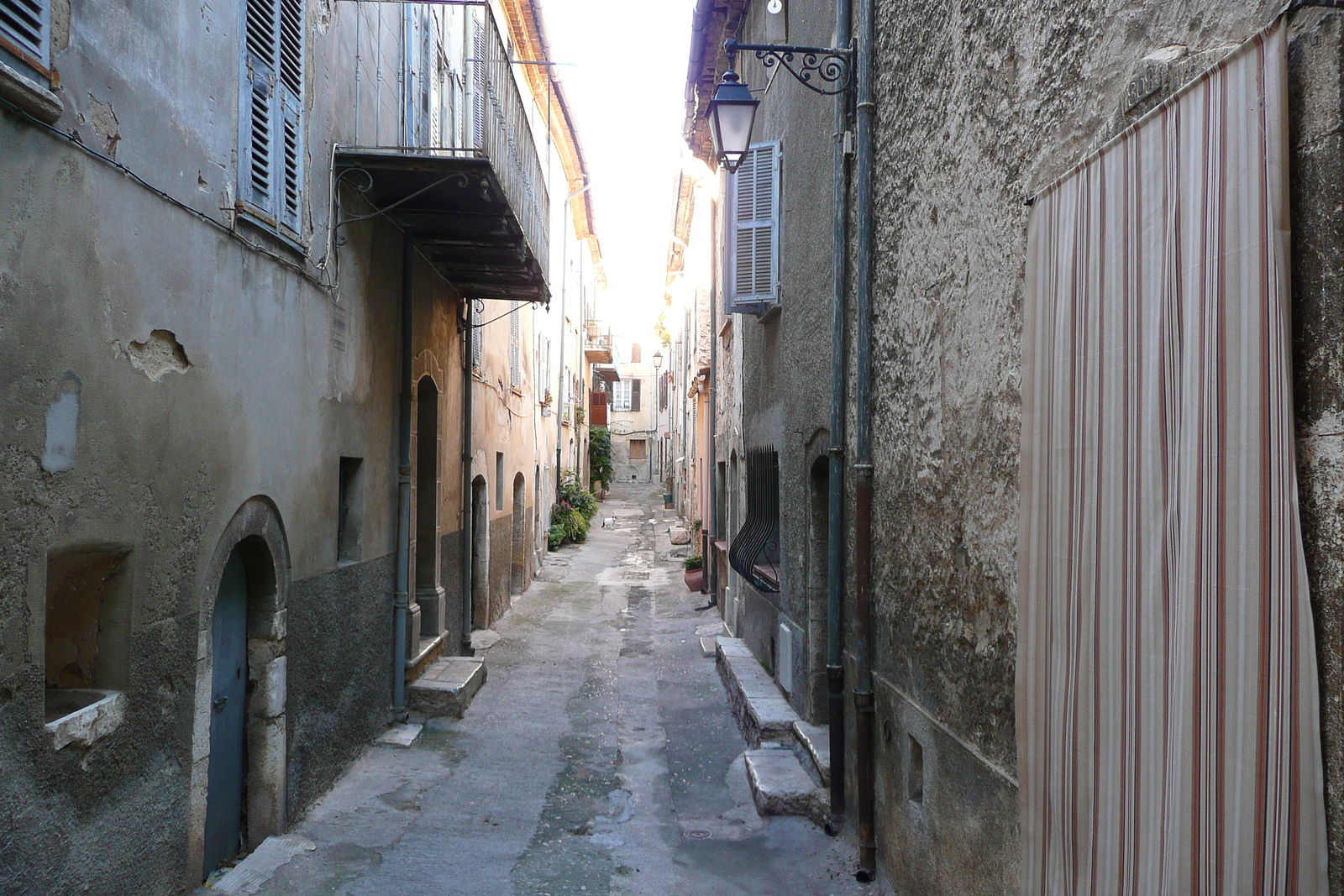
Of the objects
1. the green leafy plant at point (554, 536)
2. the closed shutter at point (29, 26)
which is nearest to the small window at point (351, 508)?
the closed shutter at point (29, 26)

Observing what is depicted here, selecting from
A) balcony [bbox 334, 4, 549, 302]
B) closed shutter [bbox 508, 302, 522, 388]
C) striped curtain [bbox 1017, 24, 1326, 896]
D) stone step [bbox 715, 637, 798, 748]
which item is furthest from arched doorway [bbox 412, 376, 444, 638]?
striped curtain [bbox 1017, 24, 1326, 896]

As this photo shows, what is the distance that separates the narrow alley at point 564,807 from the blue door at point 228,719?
25cm

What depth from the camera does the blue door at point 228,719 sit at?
5.25m

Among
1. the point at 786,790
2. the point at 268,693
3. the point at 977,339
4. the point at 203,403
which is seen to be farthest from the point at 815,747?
the point at 203,403

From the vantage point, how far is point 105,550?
12.7 ft

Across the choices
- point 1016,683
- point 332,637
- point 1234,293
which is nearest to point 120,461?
point 332,637

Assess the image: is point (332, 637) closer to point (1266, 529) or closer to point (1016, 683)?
point (1016, 683)

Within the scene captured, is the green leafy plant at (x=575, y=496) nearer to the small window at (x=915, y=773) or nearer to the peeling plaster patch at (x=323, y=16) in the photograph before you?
the peeling plaster patch at (x=323, y=16)

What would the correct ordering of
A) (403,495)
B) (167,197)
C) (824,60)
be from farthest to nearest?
1. (403,495)
2. (824,60)
3. (167,197)

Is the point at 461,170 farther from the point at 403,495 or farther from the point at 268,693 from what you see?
the point at 268,693

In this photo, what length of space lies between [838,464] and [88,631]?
432 centimetres

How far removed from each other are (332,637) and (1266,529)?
20.7 feet

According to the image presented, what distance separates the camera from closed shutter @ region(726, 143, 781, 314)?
9.28 metres

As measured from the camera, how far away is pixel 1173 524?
94.0 inches
